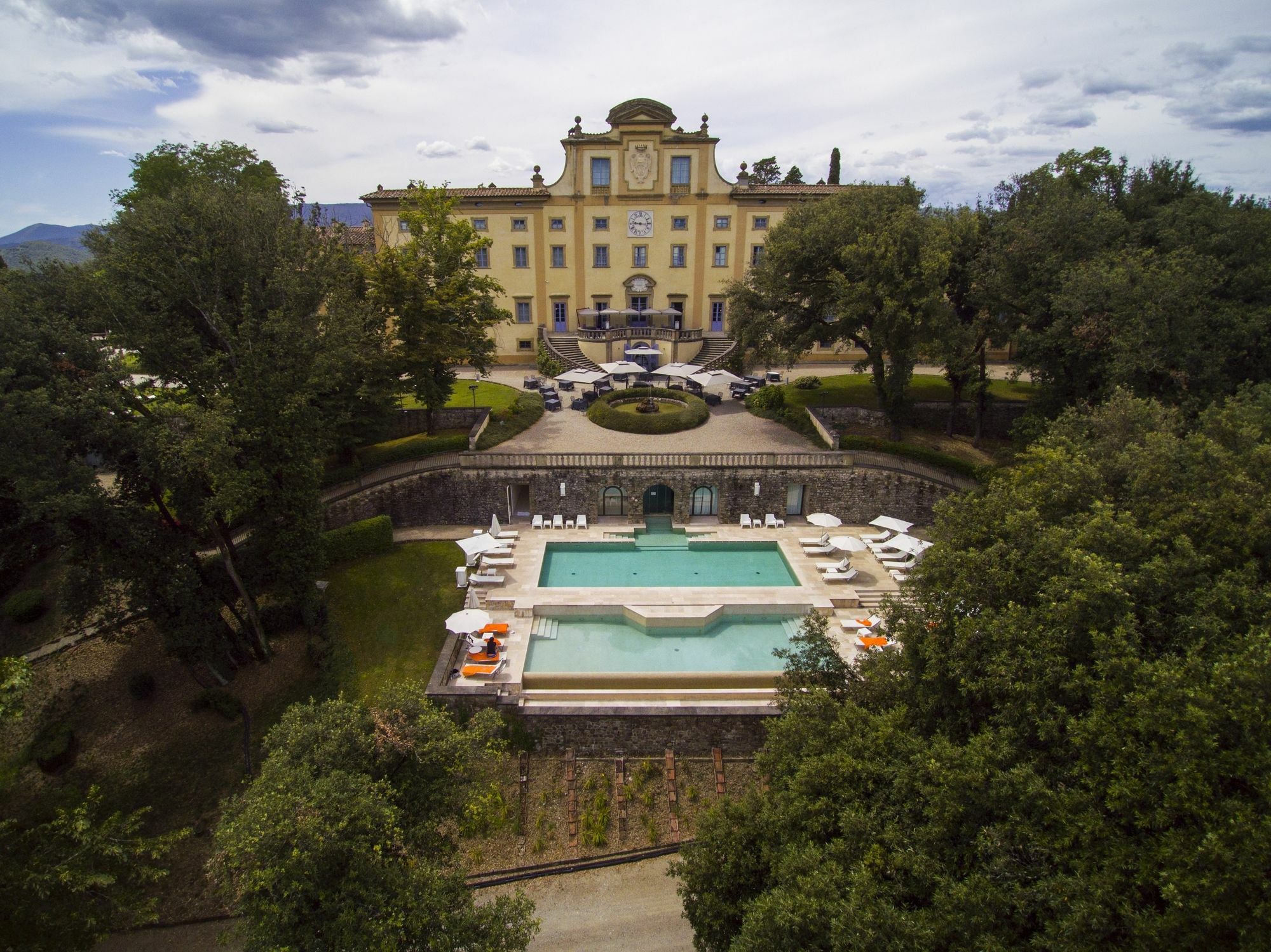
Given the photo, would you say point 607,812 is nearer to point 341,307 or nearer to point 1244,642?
point 1244,642

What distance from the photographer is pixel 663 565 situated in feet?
88.8

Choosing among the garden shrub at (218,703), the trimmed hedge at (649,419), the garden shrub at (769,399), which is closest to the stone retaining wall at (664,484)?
the trimmed hedge at (649,419)

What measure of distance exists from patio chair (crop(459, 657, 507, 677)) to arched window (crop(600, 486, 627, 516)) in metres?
11.5

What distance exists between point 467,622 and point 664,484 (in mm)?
12314

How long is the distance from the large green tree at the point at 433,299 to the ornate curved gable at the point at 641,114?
16.5m

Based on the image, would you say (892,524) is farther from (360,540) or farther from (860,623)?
(360,540)

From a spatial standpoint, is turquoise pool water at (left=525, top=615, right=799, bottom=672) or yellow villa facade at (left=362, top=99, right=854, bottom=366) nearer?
turquoise pool water at (left=525, top=615, right=799, bottom=672)

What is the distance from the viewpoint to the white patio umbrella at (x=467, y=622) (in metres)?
20.6

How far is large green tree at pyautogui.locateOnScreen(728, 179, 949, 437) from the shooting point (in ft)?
93.4

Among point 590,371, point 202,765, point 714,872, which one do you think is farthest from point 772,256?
point 202,765

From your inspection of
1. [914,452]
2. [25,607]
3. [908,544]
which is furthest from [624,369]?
[25,607]

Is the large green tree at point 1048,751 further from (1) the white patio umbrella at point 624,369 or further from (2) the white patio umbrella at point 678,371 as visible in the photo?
(1) the white patio umbrella at point 624,369

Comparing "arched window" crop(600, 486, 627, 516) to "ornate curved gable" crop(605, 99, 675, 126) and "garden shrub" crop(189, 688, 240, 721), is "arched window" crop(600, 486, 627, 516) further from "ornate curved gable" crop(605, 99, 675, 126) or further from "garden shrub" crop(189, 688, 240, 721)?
"ornate curved gable" crop(605, 99, 675, 126)

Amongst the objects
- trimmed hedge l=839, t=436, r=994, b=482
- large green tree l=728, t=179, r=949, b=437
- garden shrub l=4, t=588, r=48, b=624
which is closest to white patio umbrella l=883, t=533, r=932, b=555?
trimmed hedge l=839, t=436, r=994, b=482
